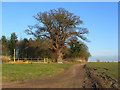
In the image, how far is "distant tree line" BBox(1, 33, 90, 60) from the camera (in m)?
45.5

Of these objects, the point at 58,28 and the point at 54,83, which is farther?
the point at 58,28

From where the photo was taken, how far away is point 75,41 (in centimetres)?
4516

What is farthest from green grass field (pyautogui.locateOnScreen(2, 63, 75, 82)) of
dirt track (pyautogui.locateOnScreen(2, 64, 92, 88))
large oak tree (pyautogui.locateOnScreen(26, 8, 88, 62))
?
large oak tree (pyautogui.locateOnScreen(26, 8, 88, 62))

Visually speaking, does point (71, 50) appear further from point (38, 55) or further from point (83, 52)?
point (38, 55)

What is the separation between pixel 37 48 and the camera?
53719mm

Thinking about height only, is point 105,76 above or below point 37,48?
below

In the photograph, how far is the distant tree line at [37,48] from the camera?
4550cm

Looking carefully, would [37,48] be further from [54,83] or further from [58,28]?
[54,83]

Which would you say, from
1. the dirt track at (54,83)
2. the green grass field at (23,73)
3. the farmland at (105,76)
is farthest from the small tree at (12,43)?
the dirt track at (54,83)

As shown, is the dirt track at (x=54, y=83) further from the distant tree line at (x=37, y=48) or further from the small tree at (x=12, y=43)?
the small tree at (x=12, y=43)

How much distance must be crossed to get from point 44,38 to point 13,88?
1387 inches

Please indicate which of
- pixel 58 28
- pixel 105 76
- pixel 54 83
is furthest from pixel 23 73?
pixel 58 28

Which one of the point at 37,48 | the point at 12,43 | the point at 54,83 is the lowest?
the point at 54,83

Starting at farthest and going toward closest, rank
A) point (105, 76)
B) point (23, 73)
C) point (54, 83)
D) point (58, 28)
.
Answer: point (58, 28)
point (23, 73)
point (105, 76)
point (54, 83)
